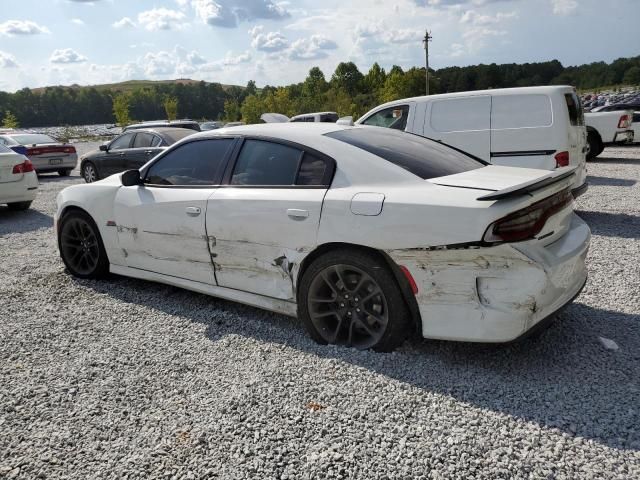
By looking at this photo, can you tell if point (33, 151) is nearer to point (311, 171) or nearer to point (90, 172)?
point (90, 172)

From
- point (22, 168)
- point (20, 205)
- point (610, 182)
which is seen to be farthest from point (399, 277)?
point (610, 182)

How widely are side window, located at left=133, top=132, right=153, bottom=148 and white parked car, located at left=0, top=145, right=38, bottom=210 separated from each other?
245 centimetres

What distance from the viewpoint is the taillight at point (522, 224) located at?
284 centimetres

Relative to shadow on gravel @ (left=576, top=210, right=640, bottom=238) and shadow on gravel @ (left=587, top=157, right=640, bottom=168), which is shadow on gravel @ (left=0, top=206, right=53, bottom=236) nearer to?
shadow on gravel @ (left=576, top=210, right=640, bottom=238)

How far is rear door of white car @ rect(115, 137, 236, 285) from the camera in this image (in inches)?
162

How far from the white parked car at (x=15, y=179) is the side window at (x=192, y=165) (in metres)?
6.11

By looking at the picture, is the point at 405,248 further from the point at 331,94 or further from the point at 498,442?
the point at 331,94

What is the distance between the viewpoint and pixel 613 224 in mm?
7320

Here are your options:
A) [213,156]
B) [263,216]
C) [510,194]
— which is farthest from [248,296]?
[510,194]

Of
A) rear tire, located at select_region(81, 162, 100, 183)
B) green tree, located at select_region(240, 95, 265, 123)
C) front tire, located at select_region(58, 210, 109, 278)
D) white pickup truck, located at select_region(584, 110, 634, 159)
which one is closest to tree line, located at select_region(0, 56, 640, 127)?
green tree, located at select_region(240, 95, 265, 123)

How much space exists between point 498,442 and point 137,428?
1.78m

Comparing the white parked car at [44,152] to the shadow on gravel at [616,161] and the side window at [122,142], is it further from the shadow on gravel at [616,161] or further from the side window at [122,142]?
the shadow on gravel at [616,161]

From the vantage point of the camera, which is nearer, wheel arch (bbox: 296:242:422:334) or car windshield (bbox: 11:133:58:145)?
wheel arch (bbox: 296:242:422:334)

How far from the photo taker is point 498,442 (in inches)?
96.6
